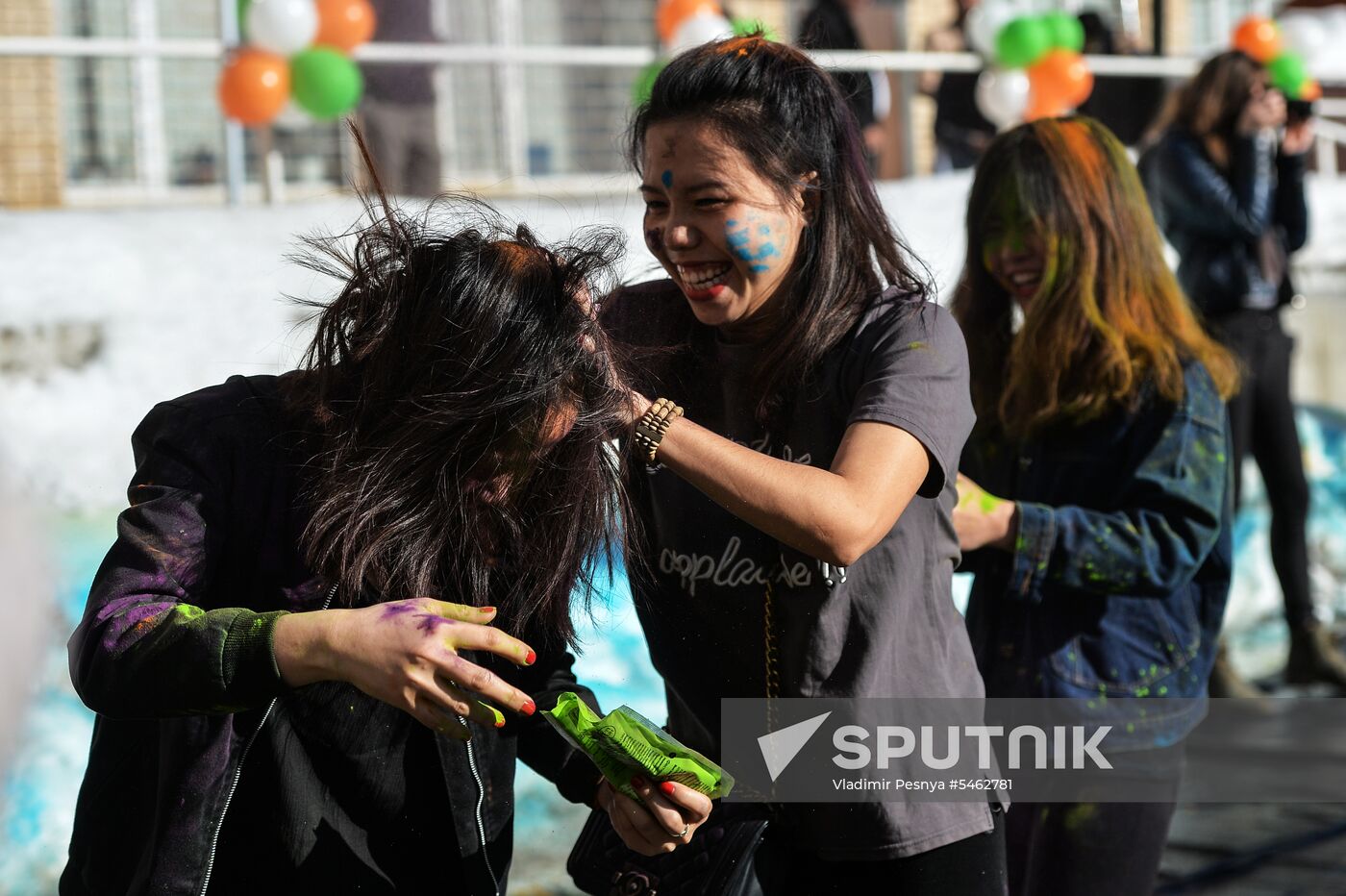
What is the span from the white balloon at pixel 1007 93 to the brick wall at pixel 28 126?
522 centimetres

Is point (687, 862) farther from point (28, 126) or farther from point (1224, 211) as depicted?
point (28, 126)

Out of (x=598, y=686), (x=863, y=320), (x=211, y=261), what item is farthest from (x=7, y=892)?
(x=863, y=320)

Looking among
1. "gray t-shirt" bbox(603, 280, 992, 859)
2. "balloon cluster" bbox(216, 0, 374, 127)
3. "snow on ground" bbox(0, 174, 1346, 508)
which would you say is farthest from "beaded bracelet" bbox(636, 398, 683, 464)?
"balloon cluster" bbox(216, 0, 374, 127)

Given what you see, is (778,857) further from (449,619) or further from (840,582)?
(449,619)

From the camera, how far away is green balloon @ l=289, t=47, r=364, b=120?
526cm

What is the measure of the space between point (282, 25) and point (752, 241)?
378cm

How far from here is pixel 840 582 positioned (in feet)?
5.85

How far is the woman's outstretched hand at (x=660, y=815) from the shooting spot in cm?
162

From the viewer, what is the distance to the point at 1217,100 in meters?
4.65

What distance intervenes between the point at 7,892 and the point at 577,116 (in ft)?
Result: 27.9

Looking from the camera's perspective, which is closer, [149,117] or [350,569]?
[350,569]

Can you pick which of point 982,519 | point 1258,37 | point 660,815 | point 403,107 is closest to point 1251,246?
point 1258,37

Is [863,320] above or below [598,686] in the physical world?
above

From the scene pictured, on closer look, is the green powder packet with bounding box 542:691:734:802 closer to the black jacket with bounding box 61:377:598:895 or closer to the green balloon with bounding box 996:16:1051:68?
the black jacket with bounding box 61:377:598:895
